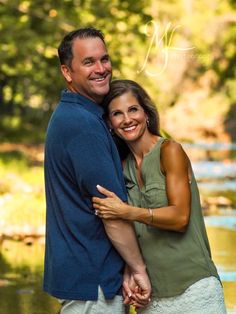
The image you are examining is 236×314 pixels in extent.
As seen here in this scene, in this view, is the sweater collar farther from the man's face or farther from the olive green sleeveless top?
the olive green sleeveless top

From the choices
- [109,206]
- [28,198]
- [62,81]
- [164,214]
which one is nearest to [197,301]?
[164,214]

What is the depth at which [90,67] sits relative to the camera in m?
4.98

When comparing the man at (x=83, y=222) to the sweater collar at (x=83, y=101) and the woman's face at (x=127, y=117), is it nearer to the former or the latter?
the sweater collar at (x=83, y=101)

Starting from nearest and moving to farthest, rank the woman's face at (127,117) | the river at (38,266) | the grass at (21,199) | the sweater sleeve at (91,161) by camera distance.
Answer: the sweater sleeve at (91,161) → the woman's face at (127,117) → the river at (38,266) → the grass at (21,199)

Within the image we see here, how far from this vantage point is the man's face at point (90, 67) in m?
4.97

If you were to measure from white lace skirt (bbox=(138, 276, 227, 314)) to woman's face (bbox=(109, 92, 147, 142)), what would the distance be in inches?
30.6

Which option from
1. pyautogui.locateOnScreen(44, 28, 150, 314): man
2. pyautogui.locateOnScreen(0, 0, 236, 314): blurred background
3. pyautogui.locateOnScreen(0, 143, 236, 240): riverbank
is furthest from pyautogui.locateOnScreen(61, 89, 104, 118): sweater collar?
pyautogui.locateOnScreen(0, 143, 236, 240): riverbank

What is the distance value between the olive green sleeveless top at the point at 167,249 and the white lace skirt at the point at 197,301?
1.1 inches

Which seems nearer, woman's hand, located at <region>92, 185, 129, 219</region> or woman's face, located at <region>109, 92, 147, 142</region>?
woman's hand, located at <region>92, 185, 129, 219</region>

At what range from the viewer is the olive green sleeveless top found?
16.4 ft

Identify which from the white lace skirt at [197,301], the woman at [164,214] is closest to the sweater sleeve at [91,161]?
the woman at [164,214]

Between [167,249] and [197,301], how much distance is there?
0.28 metres

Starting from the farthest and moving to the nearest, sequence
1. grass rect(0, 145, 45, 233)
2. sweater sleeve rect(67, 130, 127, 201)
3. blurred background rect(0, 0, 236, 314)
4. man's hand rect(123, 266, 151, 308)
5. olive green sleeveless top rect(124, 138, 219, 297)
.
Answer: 1. grass rect(0, 145, 45, 233)
2. blurred background rect(0, 0, 236, 314)
3. olive green sleeveless top rect(124, 138, 219, 297)
4. man's hand rect(123, 266, 151, 308)
5. sweater sleeve rect(67, 130, 127, 201)

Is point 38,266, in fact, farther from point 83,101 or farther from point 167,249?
point 83,101
